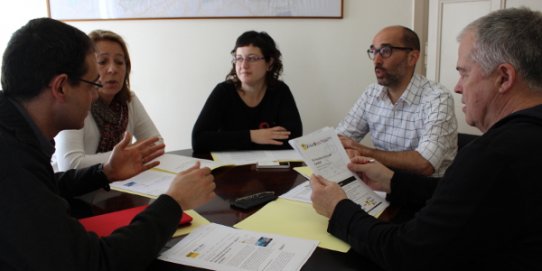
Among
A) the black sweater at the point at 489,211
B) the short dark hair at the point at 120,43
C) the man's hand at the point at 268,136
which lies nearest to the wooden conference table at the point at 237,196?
the black sweater at the point at 489,211

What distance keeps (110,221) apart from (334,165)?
724 millimetres

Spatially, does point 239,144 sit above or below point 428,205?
below

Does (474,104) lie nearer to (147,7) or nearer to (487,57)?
(487,57)

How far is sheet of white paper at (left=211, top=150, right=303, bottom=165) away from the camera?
1906mm

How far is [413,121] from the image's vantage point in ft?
6.79

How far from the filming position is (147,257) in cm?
95

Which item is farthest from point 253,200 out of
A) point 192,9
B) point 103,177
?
point 192,9

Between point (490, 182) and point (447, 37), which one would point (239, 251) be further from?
point (447, 37)

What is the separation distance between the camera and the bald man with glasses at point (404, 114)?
6.07 ft

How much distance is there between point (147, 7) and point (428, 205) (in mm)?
2595

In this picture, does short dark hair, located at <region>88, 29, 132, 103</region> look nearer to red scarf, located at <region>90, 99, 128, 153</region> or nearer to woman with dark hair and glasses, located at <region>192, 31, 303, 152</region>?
red scarf, located at <region>90, 99, 128, 153</region>

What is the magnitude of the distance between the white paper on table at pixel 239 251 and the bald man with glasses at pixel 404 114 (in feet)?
2.89

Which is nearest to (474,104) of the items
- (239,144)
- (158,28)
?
(239,144)

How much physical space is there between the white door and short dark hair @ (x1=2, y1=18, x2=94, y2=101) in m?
2.57
